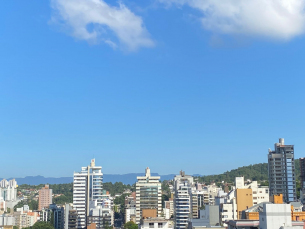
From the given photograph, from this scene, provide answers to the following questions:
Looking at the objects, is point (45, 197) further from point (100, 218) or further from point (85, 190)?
point (100, 218)

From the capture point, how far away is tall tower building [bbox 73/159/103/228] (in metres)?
98.6

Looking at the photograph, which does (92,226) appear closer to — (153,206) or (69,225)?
(69,225)

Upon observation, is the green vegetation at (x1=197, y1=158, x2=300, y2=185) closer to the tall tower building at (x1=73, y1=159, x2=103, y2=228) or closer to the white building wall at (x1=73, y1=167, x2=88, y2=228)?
the tall tower building at (x1=73, y1=159, x2=103, y2=228)

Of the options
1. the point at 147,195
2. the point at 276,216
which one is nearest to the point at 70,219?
the point at 147,195

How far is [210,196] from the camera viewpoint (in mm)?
103938

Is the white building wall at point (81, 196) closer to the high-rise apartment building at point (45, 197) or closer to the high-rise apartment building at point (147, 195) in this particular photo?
the high-rise apartment building at point (147, 195)

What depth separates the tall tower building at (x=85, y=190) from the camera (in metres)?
98.6

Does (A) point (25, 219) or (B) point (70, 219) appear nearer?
(B) point (70, 219)

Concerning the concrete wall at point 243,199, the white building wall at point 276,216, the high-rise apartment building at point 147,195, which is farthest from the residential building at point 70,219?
the white building wall at point 276,216

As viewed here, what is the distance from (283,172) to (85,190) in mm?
45271

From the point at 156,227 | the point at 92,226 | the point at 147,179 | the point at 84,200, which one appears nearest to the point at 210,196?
the point at 147,179

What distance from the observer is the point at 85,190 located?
4035 inches

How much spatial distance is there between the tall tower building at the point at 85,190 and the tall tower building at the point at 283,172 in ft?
135

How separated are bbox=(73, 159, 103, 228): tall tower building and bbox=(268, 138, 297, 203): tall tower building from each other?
135 ft
